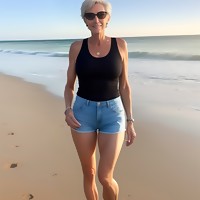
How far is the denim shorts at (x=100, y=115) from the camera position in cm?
259

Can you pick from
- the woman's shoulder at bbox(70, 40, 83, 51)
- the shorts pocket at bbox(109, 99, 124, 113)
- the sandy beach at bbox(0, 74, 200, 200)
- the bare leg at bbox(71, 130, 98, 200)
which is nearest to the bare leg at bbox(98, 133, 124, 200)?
the bare leg at bbox(71, 130, 98, 200)

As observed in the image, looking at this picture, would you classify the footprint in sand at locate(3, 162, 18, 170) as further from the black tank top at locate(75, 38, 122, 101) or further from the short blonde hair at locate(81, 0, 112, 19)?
the short blonde hair at locate(81, 0, 112, 19)

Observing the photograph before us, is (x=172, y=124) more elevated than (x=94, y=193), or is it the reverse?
(x=94, y=193)

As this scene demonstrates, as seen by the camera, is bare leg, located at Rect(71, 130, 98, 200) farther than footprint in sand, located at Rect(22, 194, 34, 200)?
No

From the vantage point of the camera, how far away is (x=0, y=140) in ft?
17.1

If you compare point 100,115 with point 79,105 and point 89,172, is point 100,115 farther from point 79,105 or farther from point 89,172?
point 89,172

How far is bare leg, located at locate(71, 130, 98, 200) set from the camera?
270 cm

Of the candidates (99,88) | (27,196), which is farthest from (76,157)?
(99,88)

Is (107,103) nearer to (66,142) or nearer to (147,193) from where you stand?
(147,193)

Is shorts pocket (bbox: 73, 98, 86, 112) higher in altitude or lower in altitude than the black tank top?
lower

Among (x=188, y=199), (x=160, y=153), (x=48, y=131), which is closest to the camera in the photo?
(x=188, y=199)

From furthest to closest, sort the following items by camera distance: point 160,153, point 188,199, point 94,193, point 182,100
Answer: point 182,100 → point 160,153 → point 188,199 → point 94,193

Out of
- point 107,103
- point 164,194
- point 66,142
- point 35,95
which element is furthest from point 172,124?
point 35,95

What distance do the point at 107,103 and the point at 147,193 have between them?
1619 mm
